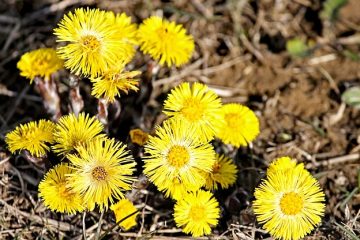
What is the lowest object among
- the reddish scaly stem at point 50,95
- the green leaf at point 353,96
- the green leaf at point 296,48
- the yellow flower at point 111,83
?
the yellow flower at point 111,83

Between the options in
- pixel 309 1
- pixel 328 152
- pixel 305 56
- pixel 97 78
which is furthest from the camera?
pixel 309 1

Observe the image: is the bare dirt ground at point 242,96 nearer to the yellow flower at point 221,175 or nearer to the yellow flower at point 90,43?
the yellow flower at point 221,175

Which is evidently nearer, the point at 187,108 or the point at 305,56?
the point at 187,108

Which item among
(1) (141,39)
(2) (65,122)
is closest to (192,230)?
(2) (65,122)

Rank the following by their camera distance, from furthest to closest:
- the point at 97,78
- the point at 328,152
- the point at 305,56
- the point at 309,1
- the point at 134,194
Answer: the point at 309,1 → the point at 305,56 → the point at 328,152 → the point at 134,194 → the point at 97,78

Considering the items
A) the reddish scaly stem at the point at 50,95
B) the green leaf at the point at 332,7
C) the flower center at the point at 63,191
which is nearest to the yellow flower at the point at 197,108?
the flower center at the point at 63,191

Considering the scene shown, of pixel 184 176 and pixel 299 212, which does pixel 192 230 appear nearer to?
pixel 184 176
